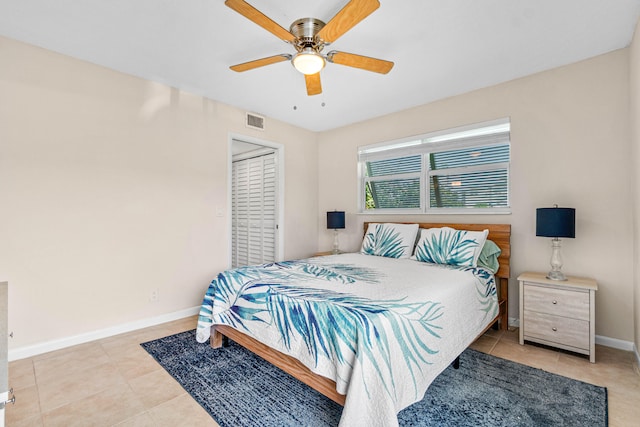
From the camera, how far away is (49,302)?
8.57 feet

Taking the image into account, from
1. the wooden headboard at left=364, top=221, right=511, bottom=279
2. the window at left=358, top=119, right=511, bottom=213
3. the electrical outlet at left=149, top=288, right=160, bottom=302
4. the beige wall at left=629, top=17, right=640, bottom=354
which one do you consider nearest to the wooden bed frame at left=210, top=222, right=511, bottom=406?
the wooden headboard at left=364, top=221, right=511, bottom=279

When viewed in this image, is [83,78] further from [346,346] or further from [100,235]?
[346,346]

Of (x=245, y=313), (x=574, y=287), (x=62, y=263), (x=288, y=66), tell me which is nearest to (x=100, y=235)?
(x=62, y=263)

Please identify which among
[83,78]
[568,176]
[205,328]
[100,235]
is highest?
[83,78]

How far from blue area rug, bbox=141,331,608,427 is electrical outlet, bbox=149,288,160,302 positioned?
94cm

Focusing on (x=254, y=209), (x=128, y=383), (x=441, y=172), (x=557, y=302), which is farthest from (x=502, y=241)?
(x=254, y=209)

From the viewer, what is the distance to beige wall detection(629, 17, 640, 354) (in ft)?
7.36

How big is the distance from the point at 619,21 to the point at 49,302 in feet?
16.3

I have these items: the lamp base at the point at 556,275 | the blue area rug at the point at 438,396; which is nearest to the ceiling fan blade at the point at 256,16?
the blue area rug at the point at 438,396

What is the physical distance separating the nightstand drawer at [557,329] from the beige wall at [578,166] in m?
0.48

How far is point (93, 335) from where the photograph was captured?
2814mm

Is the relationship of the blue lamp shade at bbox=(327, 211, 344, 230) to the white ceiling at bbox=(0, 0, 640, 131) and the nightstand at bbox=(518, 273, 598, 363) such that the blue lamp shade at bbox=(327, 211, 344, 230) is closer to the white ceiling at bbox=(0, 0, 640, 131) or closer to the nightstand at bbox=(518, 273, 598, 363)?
the white ceiling at bbox=(0, 0, 640, 131)

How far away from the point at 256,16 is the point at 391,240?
103 inches

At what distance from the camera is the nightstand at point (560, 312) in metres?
2.39
